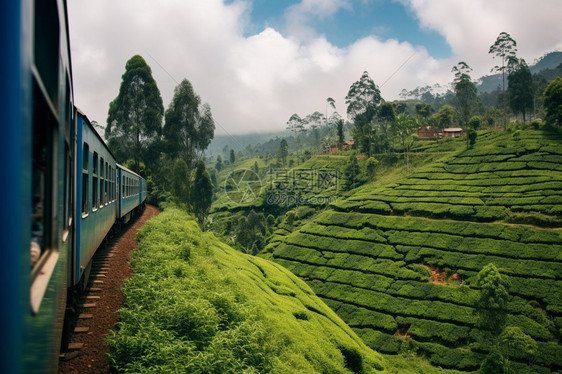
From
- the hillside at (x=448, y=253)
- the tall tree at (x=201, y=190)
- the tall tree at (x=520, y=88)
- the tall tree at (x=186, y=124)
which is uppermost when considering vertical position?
the tall tree at (x=520, y=88)

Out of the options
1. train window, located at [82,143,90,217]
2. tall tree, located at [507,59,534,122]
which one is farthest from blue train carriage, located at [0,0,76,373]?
tall tree, located at [507,59,534,122]

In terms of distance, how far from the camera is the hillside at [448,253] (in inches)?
870

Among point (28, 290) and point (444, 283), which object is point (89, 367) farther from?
point (444, 283)

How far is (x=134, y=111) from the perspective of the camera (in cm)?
2967

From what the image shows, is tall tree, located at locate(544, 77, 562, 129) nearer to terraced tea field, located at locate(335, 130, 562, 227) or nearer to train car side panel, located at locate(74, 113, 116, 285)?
terraced tea field, located at locate(335, 130, 562, 227)

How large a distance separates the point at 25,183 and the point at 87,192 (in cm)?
480

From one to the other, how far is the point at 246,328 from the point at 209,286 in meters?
1.73

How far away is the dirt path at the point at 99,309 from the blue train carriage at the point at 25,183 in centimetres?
324

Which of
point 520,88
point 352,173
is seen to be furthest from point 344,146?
point 520,88

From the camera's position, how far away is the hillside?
22094 millimetres

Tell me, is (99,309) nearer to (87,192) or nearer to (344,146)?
(87,192)

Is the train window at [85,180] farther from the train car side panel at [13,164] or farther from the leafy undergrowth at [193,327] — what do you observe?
the train car side panel at [13,164]

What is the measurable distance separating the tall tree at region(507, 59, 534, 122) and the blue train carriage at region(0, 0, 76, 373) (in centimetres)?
6810

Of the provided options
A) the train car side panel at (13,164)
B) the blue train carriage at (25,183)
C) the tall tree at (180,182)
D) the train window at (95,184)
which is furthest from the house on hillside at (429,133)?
the train car side panel at (13,164)
